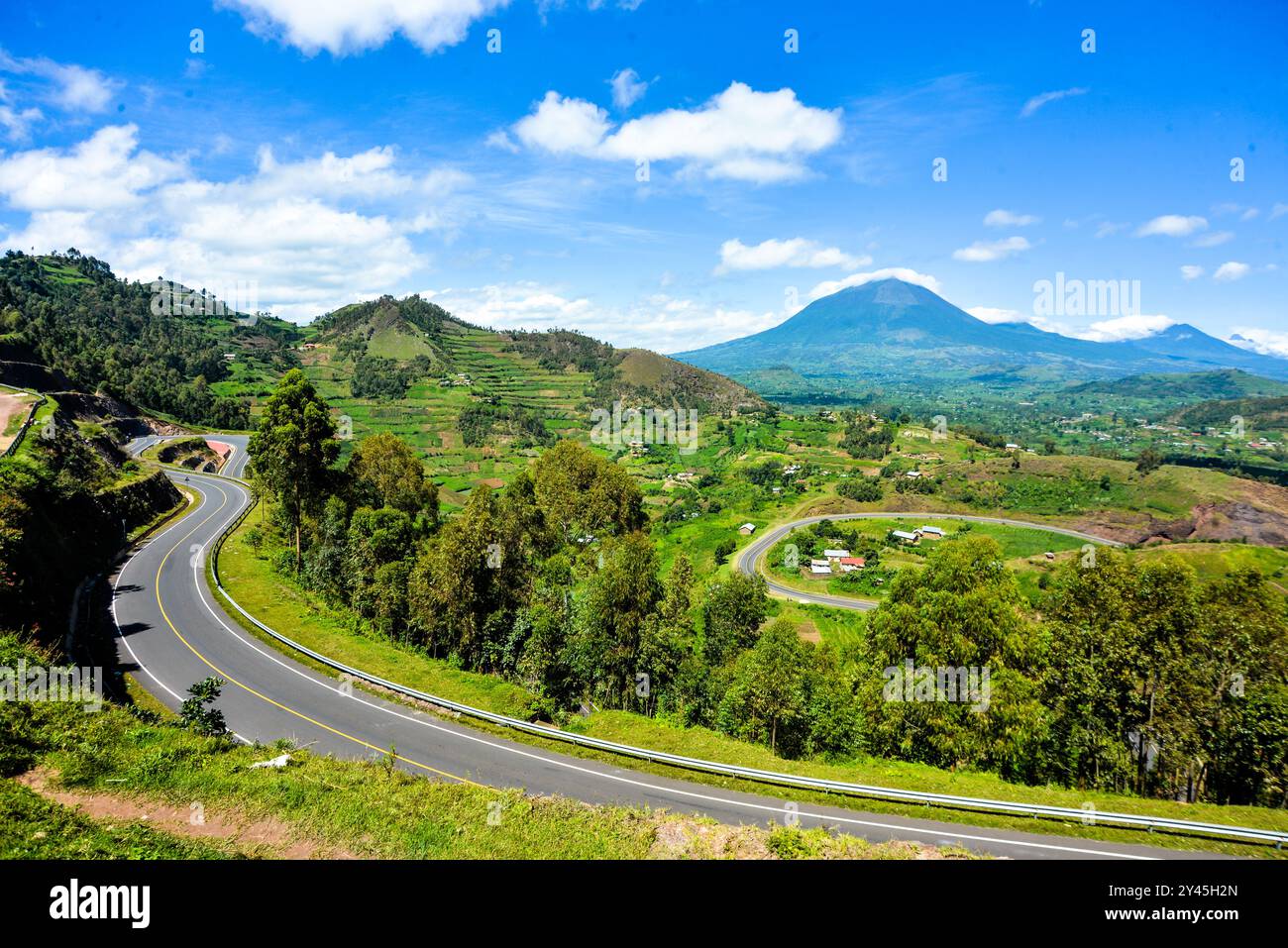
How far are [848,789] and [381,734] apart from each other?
16.1 meters

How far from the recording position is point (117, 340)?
13850cm

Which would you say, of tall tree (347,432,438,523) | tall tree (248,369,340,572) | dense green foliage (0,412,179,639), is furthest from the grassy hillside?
tall tree (347,432,438,523)

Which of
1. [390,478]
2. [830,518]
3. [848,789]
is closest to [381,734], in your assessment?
[848,789]

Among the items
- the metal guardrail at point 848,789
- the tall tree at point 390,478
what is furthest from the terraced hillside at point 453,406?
the metal guardrail at point 848,789

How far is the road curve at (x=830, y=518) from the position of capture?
71625 mm

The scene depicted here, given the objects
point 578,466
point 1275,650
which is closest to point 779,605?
point 578,466

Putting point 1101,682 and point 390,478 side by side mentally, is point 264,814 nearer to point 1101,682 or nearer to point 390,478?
point 1101,682

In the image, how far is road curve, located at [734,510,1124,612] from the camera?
2820 inches

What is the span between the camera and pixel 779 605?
67.5 m

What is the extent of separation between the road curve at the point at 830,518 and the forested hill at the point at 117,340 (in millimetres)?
89702

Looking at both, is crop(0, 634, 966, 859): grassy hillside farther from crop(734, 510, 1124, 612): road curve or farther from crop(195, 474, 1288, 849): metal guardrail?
crop(734, 510, 1124, 612): road curve

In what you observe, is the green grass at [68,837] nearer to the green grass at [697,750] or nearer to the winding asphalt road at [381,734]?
the winding asphalt road at [381,734]
